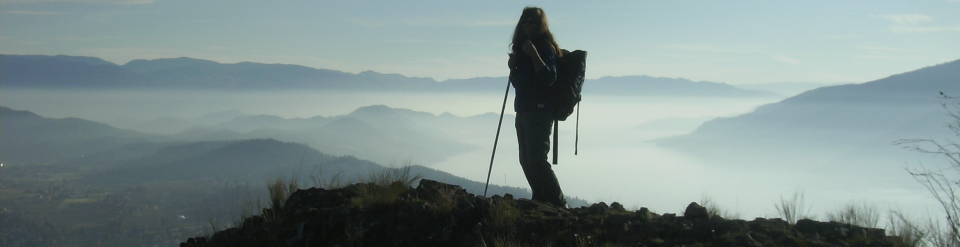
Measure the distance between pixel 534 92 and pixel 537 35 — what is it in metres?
0.49

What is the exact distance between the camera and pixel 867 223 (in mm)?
4332

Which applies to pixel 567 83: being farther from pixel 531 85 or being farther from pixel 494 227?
pixel 494 227

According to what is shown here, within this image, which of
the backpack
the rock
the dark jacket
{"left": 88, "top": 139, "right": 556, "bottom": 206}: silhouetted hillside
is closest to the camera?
the rock

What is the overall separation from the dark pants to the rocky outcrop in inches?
14.3

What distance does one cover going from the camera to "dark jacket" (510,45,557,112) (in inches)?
178

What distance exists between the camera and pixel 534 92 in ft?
15.1

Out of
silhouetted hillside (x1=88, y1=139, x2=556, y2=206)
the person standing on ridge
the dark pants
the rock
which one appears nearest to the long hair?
the person standing on ridge

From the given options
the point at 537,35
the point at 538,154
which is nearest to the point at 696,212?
the point at 538,154

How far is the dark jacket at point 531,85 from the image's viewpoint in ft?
14.9

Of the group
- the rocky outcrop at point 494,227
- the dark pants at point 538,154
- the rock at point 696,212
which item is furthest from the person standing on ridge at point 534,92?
the rock at point 696,212

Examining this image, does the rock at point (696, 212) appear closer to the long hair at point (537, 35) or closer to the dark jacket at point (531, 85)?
the dark jacket at point (531, 85)

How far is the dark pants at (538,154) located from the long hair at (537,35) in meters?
0.57

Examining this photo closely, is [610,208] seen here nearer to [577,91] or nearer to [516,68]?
[577,91]

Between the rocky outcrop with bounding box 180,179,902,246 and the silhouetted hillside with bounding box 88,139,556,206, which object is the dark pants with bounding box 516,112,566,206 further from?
the silhouetted hillside with bounding box 88,139,556,206
